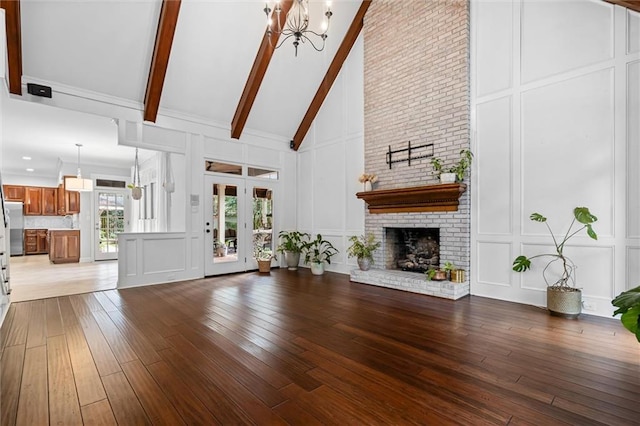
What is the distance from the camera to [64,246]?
8.44 m

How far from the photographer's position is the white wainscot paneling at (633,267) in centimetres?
323

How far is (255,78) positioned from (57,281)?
5240 mm

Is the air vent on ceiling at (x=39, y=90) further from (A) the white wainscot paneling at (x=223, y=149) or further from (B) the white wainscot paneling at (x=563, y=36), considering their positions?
(B) the white wainscot paneling at (x=563, y=36)

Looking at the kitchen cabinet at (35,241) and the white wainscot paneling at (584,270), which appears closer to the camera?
the white wainscot paneling at (584,270)

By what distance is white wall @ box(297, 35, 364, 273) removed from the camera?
608cm

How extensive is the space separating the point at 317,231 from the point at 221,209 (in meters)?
2.10

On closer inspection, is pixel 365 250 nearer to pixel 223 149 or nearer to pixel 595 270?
pixel 595 270

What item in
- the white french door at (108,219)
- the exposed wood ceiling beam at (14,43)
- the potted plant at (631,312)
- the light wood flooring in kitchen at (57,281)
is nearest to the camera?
the potted plant at (631,312)

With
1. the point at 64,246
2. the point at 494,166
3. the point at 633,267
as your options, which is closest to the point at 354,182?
the point at 494,166

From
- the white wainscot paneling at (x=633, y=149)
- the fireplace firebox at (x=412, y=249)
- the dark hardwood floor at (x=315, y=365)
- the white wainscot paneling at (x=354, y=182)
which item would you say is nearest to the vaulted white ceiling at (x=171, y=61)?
the white wainscot paneling at (x=354, y=182)

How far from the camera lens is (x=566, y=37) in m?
3.69

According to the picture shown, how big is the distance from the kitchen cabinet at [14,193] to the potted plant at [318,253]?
1055cm

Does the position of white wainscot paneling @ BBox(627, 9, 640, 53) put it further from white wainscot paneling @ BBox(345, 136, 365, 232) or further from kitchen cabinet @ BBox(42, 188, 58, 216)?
kitchen cabinet @ BBox(42, 188, 58, 216)

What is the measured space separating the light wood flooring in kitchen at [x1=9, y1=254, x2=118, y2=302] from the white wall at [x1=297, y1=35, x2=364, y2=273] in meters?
4.08
